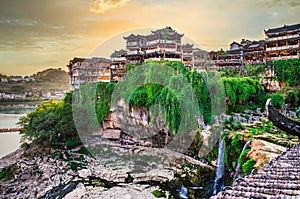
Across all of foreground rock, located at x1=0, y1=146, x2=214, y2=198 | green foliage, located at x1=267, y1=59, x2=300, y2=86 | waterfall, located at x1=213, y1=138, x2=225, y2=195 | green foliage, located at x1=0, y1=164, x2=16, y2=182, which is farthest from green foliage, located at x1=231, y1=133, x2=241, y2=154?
green foliage, located at x1=0, y1=164, x2=16, y2=182

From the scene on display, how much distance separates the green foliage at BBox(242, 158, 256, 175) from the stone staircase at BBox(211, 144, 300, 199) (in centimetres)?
729

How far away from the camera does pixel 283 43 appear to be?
975 inches

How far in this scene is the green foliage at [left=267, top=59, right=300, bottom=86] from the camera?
22.7 meters

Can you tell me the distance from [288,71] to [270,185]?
2251 centimetres

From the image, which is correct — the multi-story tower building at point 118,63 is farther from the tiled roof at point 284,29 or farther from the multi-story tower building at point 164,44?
the tiled roof at point 284,29

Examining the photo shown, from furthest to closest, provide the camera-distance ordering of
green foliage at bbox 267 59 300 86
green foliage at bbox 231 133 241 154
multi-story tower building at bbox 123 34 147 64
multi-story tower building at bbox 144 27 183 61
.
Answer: multi-story tower building at bbox 123 34 147 64
multi-story tower building at bbox 144 27 183 61
green foliage at bbox 267 59 300 86
green foliage at bbox 231 133 241 154

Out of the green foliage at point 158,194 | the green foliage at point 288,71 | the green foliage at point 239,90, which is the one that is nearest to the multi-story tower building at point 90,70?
the green foliage at point 239,90

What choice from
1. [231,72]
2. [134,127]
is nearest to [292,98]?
[231,72]

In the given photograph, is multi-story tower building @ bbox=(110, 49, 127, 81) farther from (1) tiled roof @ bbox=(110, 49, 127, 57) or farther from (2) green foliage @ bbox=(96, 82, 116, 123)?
(2) green foliage @ bbox=(96, 82, 116, 123)

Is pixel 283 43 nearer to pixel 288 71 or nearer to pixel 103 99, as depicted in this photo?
pixel 288 71

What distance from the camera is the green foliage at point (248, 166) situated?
1118 cm

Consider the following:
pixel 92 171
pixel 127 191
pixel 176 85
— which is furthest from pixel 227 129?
pixel 92 171

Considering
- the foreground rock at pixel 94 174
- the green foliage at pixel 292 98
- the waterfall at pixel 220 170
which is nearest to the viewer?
the waterfall at pixel 220 170

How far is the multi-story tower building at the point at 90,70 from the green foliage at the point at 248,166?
72.0ft
